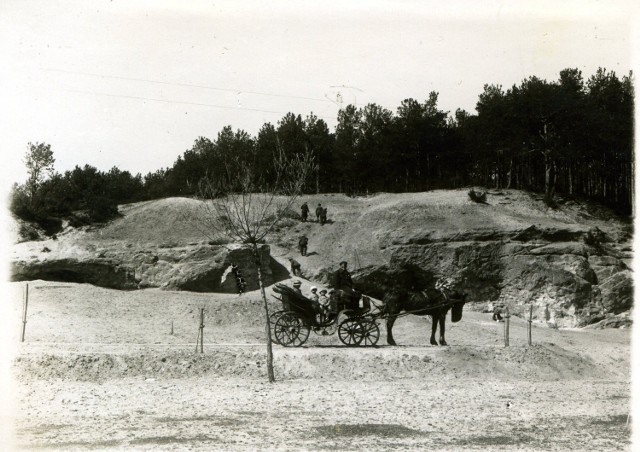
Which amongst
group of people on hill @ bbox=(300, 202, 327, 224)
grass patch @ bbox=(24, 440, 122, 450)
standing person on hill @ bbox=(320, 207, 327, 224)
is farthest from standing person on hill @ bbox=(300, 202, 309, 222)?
grass patch @ bbox=(24, 440, 122, 450)

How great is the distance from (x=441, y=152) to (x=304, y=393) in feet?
143

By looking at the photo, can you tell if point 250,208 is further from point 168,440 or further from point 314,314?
point 168,440

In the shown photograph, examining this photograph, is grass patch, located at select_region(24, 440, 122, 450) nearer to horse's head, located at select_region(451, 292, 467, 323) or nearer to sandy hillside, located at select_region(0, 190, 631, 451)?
sandy hillside, located at select_region(0, 190, 631, 451)

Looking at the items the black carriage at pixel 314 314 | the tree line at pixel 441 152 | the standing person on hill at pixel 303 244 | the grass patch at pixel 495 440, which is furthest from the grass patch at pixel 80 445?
the tree line at pixel 441 152

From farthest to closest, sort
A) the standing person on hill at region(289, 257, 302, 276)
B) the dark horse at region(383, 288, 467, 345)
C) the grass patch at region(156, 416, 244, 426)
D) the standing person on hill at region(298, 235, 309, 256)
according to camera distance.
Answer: the standing person on hill at region(298, 235, 309, 256) < the standing person on hill at region(289, 257, 302, 276) < the dark horse at region(383, 288, 467, 345) < the grass patch at region(156, 416, 244, 426)

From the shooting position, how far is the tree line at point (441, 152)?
4488 cm

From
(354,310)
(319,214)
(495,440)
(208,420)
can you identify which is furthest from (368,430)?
(319,214)

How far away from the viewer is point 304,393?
579 inches

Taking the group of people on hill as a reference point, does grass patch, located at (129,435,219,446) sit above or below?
below

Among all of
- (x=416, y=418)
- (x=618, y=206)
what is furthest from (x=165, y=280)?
(x=618, y=206)

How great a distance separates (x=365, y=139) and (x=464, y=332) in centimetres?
3224

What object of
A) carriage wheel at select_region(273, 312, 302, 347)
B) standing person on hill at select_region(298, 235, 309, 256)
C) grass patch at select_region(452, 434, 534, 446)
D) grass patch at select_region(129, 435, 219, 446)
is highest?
standing person on hill at select_region(298, 235, 309, 256)

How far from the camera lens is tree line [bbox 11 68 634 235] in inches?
1767

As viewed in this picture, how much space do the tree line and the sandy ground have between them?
73.3 feet
